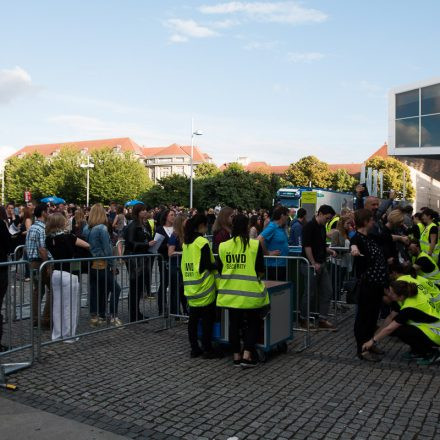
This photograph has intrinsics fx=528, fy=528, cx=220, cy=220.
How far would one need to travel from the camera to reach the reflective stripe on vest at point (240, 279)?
19.7 ft

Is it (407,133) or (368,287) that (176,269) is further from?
(407,133)

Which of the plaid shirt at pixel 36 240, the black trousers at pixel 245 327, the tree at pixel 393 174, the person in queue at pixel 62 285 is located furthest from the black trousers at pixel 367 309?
the tree at pixel 393 174

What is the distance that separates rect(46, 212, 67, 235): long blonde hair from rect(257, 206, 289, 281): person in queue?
284 centimetres

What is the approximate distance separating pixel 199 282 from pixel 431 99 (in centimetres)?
2965

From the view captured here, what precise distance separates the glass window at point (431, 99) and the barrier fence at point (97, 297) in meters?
25.7

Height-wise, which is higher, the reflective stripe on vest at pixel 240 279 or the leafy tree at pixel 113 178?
the leafy tree at pixel 113 178

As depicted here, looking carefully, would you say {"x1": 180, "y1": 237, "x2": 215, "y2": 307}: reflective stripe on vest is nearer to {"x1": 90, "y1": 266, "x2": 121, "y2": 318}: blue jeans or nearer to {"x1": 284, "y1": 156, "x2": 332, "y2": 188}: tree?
{"x1": 90, "y1": 266, "x2": 121, "y2": 318}: blue jeans

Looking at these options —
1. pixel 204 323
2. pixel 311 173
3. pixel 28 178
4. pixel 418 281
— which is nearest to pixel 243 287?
pixel 204 323

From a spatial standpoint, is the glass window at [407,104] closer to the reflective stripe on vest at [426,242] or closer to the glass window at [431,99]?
the glass window at [431,99]

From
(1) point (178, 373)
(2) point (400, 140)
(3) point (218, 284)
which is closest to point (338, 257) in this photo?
(3) point (218, 284)

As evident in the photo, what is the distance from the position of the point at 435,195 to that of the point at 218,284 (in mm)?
68537

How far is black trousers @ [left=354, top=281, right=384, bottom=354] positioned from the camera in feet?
21.1

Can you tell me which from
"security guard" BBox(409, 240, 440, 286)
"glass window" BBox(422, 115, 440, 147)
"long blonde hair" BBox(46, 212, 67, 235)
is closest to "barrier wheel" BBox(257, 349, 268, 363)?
"security guard" BBox(409, 240, 440, 286)

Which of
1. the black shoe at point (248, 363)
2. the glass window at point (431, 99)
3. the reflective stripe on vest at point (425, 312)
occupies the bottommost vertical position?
the black shoe at point (248, 363)
